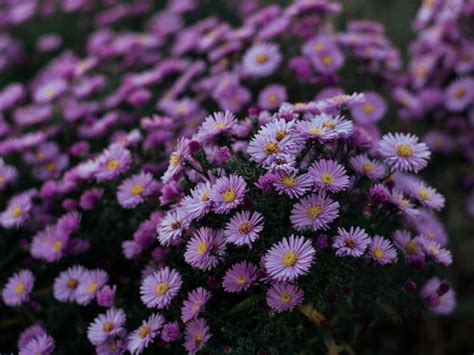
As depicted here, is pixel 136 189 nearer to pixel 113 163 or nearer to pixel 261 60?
pixel 113 163

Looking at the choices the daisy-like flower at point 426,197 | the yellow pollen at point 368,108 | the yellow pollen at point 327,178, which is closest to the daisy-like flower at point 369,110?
the yellow pollen at point 368,108

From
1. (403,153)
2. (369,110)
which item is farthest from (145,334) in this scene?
(369,110)

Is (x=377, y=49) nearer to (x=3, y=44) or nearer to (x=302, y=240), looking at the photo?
(x=302, y=240)

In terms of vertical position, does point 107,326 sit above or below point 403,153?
below

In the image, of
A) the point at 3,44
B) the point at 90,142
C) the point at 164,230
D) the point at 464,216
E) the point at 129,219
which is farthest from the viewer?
the point at 3,44

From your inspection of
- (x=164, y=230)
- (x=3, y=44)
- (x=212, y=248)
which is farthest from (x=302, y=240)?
(x=3, y=44)

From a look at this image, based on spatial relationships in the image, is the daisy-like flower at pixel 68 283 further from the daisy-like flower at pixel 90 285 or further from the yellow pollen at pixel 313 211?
the yellow pollen at pixel 313 211

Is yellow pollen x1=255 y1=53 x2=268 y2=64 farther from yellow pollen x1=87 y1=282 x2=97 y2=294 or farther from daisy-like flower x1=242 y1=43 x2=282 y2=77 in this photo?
yellow pollen x1=87 y1=282 x2=97 y2=294
